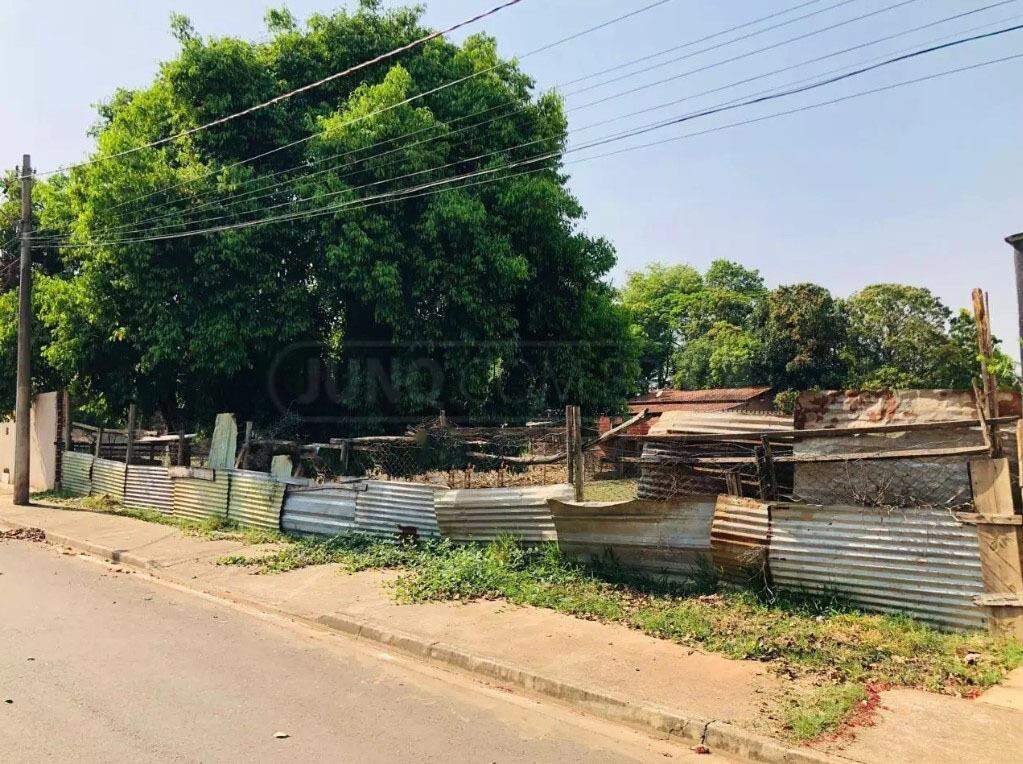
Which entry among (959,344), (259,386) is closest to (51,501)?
(259,386)

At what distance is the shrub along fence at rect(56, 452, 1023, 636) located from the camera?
6.09 meters

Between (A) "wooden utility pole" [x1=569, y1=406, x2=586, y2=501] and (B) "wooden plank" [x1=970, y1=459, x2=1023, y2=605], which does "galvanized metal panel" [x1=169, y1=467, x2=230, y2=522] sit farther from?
(B) "wooden plank" [x1=970, y1=459, x2=1023, y2=605]

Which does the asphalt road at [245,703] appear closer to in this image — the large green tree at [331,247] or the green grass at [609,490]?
the green grass at [609,490]

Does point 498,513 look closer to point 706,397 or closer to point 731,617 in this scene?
point 731,617

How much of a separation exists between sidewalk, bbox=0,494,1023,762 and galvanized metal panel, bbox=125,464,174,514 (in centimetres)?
524

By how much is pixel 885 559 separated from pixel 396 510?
6078 millimetres


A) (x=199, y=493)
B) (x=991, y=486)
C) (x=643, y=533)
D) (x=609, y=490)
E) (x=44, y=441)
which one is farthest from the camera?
(x=44, y=441)

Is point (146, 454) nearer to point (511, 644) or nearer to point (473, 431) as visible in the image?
point (473, 431)

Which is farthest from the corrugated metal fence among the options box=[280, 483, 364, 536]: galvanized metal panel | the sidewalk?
the sidewalk

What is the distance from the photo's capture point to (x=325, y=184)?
51.0ft

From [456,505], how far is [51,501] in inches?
490

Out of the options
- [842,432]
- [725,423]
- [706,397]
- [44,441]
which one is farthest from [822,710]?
[706,397]

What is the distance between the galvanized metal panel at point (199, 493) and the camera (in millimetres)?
13273

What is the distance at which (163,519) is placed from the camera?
1412 centimetres
